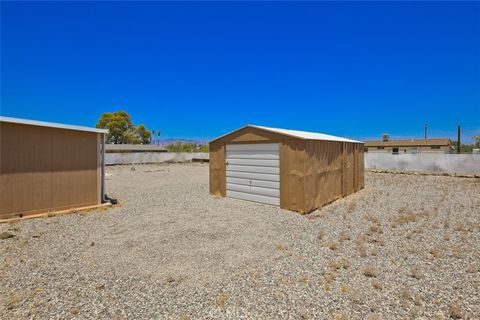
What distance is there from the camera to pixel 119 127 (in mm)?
36531

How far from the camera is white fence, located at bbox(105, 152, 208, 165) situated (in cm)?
2350

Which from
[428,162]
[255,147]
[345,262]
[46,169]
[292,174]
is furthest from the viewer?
[428,162]

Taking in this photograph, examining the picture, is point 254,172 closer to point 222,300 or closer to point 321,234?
point 321,234

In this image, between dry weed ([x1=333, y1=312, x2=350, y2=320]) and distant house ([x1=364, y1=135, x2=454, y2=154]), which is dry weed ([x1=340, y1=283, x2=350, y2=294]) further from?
distant house ([x1=364, y1=135, x2=454, y2=154])

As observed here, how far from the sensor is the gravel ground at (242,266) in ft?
8.71

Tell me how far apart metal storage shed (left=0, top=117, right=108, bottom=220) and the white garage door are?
3961mm

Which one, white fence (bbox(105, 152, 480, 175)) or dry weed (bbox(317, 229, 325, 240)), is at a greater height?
white fence (bbox(105, 152, 480, 175))

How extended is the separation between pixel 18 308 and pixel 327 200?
285 inches

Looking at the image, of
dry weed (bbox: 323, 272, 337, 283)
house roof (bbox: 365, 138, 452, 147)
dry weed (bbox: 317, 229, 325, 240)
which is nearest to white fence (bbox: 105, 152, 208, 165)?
dry weed (bbox: 317, 229, 325, 240)

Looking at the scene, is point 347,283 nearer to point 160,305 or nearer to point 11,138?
point 160,305

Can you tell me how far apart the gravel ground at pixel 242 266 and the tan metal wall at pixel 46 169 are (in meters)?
0.57

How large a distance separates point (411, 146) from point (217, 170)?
105 ft

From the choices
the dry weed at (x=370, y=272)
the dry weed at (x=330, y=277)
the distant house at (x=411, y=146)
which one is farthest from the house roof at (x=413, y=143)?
the dry weed at (x=330, y=277)

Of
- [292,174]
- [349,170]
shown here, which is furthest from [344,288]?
[349,170]
